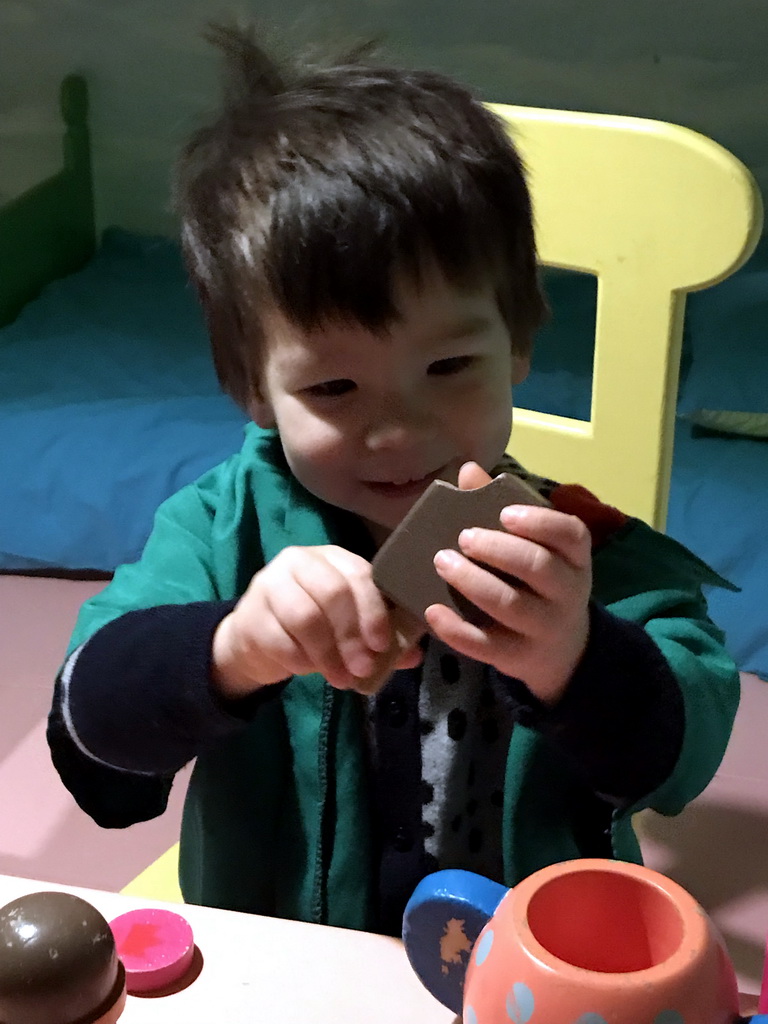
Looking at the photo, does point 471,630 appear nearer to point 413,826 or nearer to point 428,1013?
point 428,1013

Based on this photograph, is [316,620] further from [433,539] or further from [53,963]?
[53,963]

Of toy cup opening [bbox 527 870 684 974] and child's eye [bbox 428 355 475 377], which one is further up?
child's eye [bbox 428 355 475 377]

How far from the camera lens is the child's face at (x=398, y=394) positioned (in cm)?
57

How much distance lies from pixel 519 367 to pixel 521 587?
0.84ft

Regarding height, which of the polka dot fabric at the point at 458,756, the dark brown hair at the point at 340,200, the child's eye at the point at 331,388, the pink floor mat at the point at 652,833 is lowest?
the pink floor mat at the point at 652,833

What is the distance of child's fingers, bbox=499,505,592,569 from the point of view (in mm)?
397

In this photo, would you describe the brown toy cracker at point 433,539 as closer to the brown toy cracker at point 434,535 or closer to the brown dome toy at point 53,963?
the brown toy cracker at point 434,535

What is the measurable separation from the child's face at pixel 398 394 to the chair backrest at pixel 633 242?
0.59ft

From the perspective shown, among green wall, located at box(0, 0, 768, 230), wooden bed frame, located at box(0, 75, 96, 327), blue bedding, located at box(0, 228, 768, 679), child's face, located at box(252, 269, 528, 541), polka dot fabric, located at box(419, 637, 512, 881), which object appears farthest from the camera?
wooden bed frame, located at box(0, 75, 96, 327)

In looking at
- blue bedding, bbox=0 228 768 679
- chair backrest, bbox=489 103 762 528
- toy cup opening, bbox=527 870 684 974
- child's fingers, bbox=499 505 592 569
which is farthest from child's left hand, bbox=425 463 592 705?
blue bedding, bbox=0 228 768 679

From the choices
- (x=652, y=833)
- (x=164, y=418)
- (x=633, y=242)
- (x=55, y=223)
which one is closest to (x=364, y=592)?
(x=633, y=242)

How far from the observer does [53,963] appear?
31 cm

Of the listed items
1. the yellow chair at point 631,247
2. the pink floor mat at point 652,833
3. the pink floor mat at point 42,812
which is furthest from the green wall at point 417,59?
the yellow chair at point 631,247

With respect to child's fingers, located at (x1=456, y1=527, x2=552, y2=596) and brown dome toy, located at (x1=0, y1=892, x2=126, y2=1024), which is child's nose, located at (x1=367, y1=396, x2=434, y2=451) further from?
brown dome toy, located at (x1=0, y1=892, x2=126, y2=1024)
